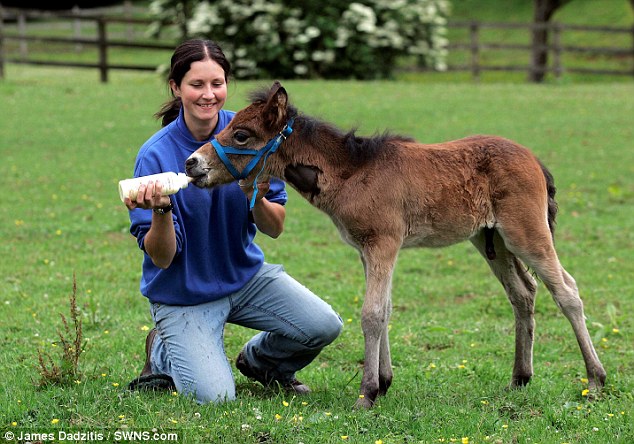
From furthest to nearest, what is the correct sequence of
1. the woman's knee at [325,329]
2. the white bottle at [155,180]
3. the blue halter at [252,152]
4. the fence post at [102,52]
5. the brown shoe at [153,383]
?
the fence post at [102,52] → the woman's knee at [325,329] → the brown shoe at [153,383] → the blue halter at [252,152] → the white bottle at [155,180]

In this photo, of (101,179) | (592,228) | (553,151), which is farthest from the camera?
(553,151)

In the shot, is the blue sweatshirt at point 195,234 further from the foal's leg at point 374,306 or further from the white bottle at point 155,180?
the foal's leg at point 374,306

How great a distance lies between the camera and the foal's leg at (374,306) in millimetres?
4957

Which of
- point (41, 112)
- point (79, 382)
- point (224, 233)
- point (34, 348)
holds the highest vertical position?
point (224, 233)

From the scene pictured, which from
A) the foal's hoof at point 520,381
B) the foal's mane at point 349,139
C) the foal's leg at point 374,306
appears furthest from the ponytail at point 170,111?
the foal's hoof at point 520,381

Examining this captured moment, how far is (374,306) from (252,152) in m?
1.09

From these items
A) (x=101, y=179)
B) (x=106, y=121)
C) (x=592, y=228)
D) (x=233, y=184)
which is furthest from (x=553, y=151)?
(x=233, y=184)

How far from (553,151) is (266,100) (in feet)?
35.6

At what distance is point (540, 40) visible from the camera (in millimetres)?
26734

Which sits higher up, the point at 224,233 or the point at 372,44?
the point at 224,233

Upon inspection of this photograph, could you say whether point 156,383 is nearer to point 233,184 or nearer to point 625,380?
point 233,184

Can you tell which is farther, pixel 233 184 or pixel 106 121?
pixel 106 121

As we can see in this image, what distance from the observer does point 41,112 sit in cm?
1811

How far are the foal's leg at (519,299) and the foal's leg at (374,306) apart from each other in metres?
0.90
